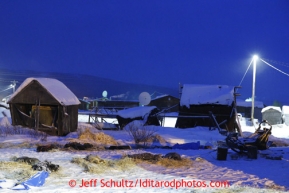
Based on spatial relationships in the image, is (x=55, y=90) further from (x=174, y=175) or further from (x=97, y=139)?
(x=174, y=175)

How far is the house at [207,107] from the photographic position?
1003 inches

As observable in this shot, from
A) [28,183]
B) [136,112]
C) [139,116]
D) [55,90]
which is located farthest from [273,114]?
[28,183]

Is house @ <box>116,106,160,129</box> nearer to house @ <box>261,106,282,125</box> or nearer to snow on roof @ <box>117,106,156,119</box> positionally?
snow on roof @ <box>117,106,156,119</box>

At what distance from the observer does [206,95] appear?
86.9 ft

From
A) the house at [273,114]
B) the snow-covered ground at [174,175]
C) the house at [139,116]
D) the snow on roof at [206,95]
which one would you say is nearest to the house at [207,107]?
the snow on roof at [206,95]

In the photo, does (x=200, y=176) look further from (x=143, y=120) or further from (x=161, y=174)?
(x=143, y=120)

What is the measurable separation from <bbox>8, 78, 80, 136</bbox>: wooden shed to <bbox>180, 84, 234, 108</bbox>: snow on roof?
1054cm

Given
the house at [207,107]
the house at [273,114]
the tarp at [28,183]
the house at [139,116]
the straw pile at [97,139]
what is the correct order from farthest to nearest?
1. the house at [273,114]
2. the house at [139,116]
3. the house at [207,107]
4. the straw pile at [97,139]
5. the tarp at [28,183]

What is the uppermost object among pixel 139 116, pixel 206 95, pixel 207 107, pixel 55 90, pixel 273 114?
pixel 206 95

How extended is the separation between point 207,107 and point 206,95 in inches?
44.6

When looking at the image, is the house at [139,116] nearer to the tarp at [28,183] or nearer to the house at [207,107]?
the house at [207,107]

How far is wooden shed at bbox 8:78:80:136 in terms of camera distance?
1866cm

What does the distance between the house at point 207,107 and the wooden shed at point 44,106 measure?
9924 millimetres

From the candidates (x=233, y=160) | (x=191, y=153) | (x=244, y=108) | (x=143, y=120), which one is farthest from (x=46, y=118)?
(x=244, y=108)
